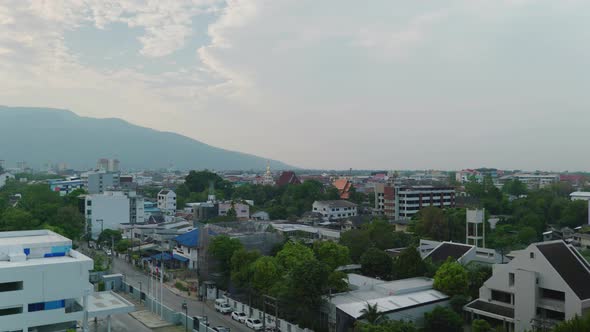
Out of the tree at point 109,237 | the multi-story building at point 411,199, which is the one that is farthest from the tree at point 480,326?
the multi-story building at point 411,199

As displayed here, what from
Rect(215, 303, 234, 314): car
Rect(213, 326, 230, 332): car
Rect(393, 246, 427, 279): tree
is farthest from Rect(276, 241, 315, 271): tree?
Rect(393, 246, 427, 279): tree

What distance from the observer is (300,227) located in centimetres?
3219

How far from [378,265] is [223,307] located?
6.17 m

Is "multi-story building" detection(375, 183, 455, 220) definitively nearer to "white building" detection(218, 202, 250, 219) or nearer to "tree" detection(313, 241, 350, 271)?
"white building" detection(218, 202, 250, 219)

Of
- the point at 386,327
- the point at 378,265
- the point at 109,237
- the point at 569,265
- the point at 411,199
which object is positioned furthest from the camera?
the point at 411,199

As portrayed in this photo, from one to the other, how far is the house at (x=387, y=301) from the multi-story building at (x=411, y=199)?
926 inches

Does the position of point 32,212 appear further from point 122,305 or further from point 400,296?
point 400,296

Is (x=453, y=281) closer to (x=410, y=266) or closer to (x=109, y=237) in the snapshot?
(x=410, y=266)

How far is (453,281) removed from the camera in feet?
52.0

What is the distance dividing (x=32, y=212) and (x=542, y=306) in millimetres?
27505

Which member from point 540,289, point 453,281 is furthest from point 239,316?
point 540,289

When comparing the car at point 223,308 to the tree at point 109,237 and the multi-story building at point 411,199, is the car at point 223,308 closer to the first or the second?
the tree at point 109,237

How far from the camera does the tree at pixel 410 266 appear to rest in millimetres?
17953

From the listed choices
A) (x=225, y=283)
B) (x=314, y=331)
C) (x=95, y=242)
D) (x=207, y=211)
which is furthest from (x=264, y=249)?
(x=207, y=211)
